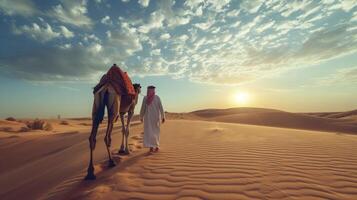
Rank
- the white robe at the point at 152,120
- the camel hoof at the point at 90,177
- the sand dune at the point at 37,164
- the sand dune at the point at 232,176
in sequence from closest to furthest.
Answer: the sand dune at the point at 232,176 < the camel hoof at the point at 90,177 < the sand dune at the point at 37,164 < the white robe at the point at 152,120

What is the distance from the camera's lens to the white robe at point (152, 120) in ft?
24.7

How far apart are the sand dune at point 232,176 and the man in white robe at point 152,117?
0.67 metres

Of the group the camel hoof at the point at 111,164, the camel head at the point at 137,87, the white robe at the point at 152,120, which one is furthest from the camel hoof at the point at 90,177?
the camel head at the point at 137,87

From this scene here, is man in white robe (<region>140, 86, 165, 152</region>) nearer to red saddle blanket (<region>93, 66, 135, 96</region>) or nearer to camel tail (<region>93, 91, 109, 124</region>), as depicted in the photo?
red saddle blanket (<region>93, 66, 135, 96</region>)

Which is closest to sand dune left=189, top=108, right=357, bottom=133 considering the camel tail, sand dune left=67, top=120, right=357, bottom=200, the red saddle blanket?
sand dune left=67, top=120, right=357, bottom=200

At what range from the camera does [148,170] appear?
545 cm

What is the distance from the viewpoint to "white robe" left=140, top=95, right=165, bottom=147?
7.52 meters

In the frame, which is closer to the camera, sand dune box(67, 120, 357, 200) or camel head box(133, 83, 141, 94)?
sand dune box(67, 120, 357, 200)

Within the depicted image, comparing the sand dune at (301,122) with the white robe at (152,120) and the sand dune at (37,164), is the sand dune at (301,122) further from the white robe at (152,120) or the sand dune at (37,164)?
the white robe at (152,120)

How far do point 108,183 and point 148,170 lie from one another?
96cm

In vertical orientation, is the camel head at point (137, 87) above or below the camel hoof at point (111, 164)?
above

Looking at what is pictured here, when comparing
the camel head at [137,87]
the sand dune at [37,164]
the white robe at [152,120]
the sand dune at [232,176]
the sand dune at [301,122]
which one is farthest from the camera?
the sand dune at [301,122]

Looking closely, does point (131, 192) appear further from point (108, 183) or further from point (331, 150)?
point (331, 150)

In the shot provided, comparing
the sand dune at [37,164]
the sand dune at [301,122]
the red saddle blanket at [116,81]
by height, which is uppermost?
the red saddle blanket at [116,81]
